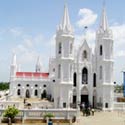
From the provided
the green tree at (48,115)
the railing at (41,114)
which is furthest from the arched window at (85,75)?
the green tree at (48,115)

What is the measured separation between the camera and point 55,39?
5869 cm

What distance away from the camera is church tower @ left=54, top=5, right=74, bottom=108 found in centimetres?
5616

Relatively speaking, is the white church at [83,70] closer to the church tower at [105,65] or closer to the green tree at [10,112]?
the church tower at [105,65]

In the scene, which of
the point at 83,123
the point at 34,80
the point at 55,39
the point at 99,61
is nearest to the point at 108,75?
the point at 99,61

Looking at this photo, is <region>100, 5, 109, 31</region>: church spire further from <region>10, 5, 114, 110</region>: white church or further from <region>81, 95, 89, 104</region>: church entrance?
<region>81, 95, 89, 104</region>: church entrance

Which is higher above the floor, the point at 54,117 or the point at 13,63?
the point at 13,63

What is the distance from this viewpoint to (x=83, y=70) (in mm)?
61250

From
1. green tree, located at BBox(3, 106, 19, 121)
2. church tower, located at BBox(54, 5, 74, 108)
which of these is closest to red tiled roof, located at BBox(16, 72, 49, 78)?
church tower, located at BBox(54, 5, 74, 108)

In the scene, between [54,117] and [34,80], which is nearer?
[54,117]

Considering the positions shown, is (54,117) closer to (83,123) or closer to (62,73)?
(83,123)

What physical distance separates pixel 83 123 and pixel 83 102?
77.7ft

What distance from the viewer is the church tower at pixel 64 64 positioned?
184 feet

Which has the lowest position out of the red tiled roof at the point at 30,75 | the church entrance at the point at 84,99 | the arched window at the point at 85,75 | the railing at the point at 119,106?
the railing at the point at 119,106

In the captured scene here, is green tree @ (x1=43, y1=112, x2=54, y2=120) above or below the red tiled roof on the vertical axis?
below
